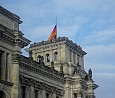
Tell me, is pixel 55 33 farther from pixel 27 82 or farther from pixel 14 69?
pixel 14 69

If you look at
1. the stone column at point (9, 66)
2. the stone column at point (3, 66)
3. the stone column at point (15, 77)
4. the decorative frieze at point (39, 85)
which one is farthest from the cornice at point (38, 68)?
the stone column at point (3, 66)

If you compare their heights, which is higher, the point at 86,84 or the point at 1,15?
the point at 1,15

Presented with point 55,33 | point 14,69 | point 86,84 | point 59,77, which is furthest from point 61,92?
point 14,69

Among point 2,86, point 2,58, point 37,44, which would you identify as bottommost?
point 2,86

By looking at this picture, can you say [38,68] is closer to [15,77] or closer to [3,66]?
[15,77]

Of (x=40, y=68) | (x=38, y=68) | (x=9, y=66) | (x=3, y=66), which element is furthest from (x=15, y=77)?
(x=40, y=68)

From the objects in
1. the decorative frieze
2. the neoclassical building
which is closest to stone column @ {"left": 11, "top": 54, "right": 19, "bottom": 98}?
the neoclassical building

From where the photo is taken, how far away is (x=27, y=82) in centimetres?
5047

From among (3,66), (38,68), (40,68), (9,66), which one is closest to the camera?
(3,66)

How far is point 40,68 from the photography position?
53844mm

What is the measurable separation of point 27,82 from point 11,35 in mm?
8612

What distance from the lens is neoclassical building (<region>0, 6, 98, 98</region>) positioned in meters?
43.6

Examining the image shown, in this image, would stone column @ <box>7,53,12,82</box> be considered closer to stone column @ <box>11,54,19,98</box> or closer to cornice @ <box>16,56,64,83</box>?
stone column @ <box>11,54,19,98</box>

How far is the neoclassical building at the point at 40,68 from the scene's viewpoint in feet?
143
